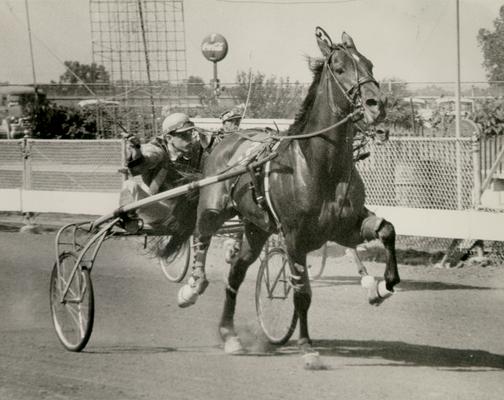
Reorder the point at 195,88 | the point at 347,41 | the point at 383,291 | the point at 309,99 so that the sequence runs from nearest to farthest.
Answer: the point at 383,291, the point at 347,41, the point at 309,99, the point at 195,88

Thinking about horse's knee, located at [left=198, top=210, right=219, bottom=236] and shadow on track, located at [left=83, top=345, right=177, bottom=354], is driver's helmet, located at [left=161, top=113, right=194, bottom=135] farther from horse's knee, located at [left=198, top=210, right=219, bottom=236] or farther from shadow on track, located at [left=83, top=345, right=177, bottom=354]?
shadow on track, located at [left=83, top=345, right=177, bottom=354]

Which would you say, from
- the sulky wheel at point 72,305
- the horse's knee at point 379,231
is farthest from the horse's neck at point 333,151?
the sulky wheel at point 72,305

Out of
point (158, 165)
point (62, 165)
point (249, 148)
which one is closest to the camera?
point (249, 148)

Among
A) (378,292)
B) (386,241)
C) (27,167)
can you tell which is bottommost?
(378,292)

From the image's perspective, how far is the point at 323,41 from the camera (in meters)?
7.05

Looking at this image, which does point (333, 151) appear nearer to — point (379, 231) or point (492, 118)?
point (379, 231)

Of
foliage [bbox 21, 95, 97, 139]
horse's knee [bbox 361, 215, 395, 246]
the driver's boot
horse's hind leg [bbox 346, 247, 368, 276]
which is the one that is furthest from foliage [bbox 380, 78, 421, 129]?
horse's knee [bbox 361, 215, 395, 246]

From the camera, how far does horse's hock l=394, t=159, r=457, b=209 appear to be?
12469mm

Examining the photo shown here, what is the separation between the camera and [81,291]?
314 inches

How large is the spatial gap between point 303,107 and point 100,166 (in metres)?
9.36

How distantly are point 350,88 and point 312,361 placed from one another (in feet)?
6.21

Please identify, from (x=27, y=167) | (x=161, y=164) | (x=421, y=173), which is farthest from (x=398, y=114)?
(x=161, y=164)

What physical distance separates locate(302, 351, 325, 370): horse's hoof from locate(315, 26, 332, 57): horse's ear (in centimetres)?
211

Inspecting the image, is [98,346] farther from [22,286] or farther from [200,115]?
[200,115]
